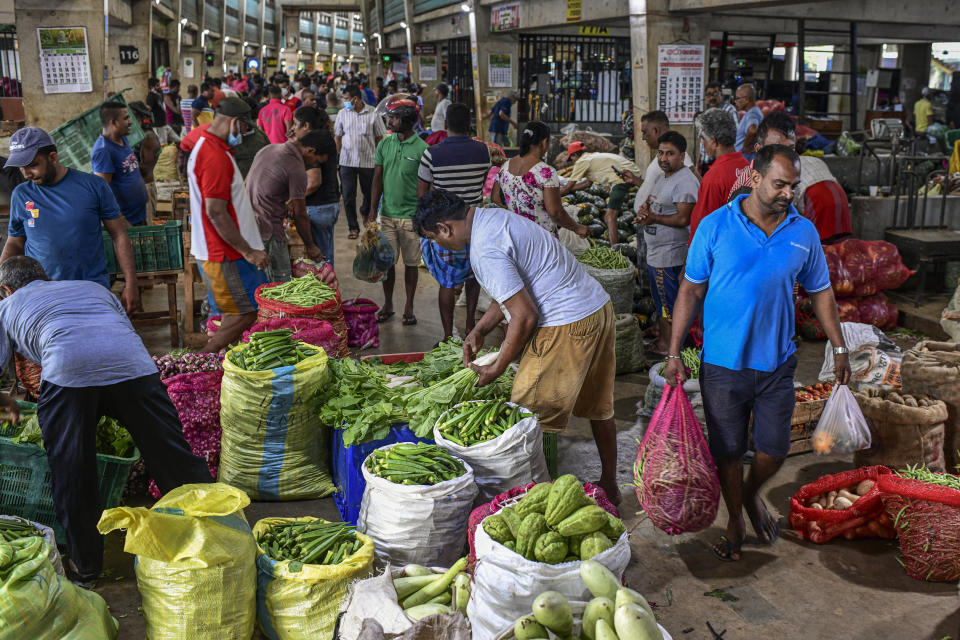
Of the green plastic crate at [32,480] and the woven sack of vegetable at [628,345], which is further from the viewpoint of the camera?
the woven sack of vegetable at [628,345]

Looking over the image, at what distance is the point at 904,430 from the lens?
178 inches

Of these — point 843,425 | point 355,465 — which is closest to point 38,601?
point 355,465

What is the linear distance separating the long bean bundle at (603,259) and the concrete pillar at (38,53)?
700 centimetres

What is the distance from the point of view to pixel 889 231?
326 inches

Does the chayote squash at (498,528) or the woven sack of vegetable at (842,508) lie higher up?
the chayote squash at (498,528)

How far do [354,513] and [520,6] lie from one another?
48.2ft

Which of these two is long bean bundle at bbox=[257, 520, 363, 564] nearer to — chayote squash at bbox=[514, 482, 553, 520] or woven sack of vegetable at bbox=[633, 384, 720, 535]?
chayote squash at bbox=[514, 482, 553, 520]

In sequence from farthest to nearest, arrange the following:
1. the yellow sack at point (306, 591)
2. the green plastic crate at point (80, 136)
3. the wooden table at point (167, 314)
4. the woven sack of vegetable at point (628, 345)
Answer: the green plastic crate at point (80, 136) → the wooden table at point (167, 314) → the woven sack of vegetable at point (628, 345) → the yellow sack at point (306, 591)

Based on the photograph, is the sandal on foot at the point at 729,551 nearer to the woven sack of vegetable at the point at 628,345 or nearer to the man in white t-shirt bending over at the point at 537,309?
the man in white t-shirt bending over at the point at 537,309

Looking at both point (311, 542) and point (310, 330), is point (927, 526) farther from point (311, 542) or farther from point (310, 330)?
point (310, 330)

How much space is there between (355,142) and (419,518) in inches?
321

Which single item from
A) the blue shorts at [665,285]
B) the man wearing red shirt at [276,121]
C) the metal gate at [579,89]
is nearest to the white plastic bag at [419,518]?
the blue shorts at [665,285]

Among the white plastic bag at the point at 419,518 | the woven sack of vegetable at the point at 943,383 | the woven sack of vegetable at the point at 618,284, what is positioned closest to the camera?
the white plastic bag at the point at 419,518

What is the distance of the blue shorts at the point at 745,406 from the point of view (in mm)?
3814
